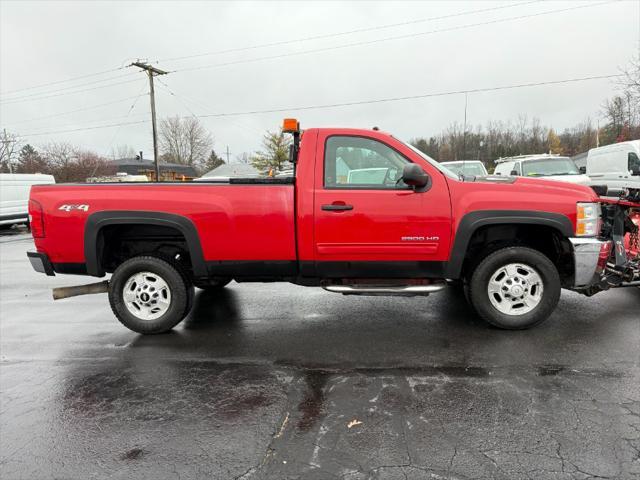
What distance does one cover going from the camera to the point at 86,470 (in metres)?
2.52

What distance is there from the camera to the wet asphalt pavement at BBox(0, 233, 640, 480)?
253 cm

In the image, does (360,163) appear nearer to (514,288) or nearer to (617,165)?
(514,288)

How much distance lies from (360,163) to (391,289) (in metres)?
1.31

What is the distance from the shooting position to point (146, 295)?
4.64m

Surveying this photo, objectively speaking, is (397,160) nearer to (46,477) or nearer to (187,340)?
(187,340)

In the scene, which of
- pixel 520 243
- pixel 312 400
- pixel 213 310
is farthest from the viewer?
pixel 213 310

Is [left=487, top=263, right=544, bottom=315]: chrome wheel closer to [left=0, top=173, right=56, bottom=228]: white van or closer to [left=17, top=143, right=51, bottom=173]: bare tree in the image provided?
[left=0, top=173, right=56, bottom=228]: white van

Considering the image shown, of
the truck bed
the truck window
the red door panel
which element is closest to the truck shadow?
the truck bed

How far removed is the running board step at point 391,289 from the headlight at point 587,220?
139 cm

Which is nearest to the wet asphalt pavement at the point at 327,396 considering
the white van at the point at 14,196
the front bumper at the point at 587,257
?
the front bumper at the point at 587,257

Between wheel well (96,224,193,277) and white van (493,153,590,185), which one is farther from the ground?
white van (493,153,590,185)

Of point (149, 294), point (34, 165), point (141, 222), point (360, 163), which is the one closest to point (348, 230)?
point (360, 163)

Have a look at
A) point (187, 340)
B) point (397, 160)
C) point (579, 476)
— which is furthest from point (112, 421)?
point (397, 160)

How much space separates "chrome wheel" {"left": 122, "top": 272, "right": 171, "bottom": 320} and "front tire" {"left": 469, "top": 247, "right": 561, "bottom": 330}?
3175 mm
